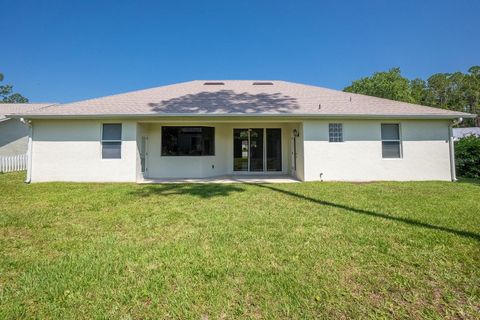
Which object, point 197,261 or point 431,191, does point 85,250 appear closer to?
point 197,261

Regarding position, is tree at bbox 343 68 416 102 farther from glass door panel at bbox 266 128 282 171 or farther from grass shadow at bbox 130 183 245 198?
grass shadow at bbox 130 183 245 198

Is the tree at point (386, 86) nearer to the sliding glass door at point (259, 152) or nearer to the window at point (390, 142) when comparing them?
the window at point (390, 142)

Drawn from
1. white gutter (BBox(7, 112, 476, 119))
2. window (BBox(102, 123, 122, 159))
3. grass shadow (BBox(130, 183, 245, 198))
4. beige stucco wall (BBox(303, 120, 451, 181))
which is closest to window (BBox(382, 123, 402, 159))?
beige stucco wall (BBox(303, 120, 451, 181))

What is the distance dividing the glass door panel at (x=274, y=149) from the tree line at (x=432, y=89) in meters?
36.5

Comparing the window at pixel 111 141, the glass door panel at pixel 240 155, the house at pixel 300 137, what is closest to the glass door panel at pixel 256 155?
the glass door panel at pixel 240 155

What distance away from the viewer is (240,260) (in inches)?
121

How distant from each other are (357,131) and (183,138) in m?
7.72

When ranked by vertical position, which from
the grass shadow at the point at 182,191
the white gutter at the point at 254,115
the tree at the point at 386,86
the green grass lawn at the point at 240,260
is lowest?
the green grass lawn at the point at 240,260

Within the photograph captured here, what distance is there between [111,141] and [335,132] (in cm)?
927

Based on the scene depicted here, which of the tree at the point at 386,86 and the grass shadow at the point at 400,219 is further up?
the tree at the point at 386,86

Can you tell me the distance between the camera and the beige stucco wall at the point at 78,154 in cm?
988

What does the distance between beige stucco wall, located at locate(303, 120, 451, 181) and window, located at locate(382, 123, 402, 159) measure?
7.0 inches

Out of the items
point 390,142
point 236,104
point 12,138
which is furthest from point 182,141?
point 12,138

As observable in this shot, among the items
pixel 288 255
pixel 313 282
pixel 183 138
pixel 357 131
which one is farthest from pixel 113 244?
pixel 357 131
